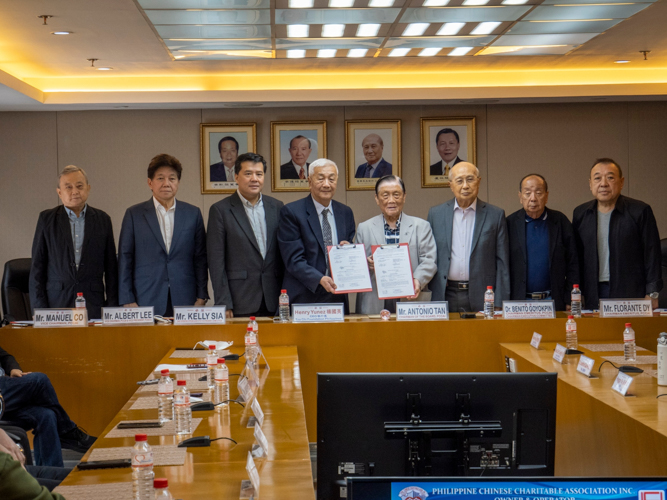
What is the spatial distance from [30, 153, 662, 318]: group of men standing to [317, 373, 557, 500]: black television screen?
7.73 ft

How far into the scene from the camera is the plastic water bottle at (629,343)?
315 cm

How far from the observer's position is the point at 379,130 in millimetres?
7449

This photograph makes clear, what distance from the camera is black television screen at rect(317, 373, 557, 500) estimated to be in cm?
170

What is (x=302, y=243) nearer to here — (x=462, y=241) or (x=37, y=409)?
(x=462, y=241)

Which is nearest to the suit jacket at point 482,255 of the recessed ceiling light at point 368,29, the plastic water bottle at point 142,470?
the recessed ceiling light at point 368,29

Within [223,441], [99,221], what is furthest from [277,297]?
[223,441]

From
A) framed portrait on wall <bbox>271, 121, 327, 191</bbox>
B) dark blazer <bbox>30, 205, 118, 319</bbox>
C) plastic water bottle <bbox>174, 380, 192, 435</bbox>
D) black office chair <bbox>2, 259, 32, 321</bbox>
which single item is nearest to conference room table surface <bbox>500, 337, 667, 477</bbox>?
plastic water bottle <bbox>174, 380, 192, 435</bbox>

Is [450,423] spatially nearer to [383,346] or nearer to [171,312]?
[383,346]

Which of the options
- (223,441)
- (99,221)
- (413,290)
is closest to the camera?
(223,441)

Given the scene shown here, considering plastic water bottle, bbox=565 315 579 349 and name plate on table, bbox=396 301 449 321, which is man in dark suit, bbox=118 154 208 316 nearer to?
name plate on table, bbox=396 301 449 321

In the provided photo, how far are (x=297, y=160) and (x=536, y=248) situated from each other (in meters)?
3.51

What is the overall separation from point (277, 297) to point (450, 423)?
285 centimetres

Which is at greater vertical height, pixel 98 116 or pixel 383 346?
pixel 98 116

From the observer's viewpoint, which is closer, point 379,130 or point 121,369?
point 121,369
